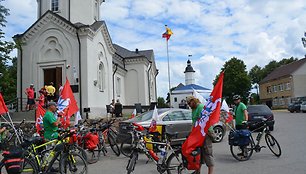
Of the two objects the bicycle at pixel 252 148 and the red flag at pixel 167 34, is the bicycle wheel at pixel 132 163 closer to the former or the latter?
the bicycle at pixel 252 148

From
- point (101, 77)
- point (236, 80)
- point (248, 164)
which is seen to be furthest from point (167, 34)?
point (236, 80)

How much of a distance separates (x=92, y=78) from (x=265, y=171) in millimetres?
16895

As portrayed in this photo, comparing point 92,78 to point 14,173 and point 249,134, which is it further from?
point 14,173

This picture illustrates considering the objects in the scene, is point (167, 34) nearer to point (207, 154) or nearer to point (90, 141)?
point (90, 141)

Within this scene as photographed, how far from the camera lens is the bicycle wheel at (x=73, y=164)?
22.9 ft

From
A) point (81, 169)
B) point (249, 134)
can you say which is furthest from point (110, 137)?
point (249, 134)

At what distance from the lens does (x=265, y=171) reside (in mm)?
7484

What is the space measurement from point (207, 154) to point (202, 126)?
0.63 meters

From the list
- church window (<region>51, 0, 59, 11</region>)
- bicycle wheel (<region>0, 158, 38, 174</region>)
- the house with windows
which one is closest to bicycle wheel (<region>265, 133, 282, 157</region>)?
bicycle wheel (<region>0, 158, 38, 174</region>)

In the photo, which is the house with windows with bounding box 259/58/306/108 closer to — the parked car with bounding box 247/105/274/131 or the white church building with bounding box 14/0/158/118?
the parked car with bounding box 247/105/274/131

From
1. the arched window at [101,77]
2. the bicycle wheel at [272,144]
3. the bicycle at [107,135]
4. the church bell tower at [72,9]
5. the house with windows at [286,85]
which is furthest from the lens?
the house with windows at [286,85]

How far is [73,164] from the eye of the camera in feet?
23.2

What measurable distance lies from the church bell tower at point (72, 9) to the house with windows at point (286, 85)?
147 feet

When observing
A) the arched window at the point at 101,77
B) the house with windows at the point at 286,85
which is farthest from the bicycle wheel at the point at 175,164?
the house with windows at the point at 286,85
